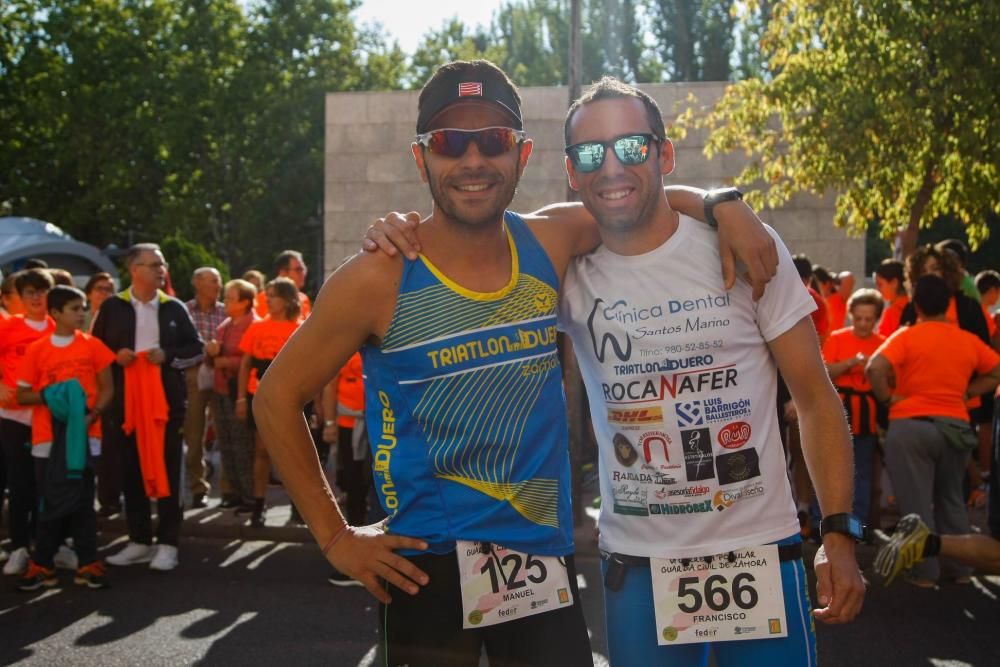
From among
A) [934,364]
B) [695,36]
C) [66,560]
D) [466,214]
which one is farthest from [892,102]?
[695,36]

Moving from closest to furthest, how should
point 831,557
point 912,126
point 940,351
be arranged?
1. point 831,557
2. point 940,351
3. point 912,126

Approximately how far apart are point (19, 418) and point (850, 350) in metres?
5.73

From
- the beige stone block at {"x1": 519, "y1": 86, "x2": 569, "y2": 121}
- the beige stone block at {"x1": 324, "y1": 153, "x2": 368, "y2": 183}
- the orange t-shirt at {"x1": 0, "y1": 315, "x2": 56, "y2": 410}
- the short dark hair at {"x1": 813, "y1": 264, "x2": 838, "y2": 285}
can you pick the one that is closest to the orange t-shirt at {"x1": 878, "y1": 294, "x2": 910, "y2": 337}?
the short dark hair at {"x1": 813, "y1": 264, "x2": 838, "y2": 285}

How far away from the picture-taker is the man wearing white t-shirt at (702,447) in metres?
2.90

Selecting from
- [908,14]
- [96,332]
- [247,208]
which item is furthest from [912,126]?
[247,208]

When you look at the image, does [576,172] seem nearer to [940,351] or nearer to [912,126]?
[940,351]

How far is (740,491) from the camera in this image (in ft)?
9.55

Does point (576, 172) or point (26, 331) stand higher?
point (576, 172)

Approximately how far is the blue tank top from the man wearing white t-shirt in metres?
0.24

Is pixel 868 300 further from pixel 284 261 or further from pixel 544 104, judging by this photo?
pixel 544 104

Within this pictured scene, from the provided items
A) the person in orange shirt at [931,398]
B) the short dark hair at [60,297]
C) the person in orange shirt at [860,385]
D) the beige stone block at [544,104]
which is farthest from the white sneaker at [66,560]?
the beige stone block at [544,104]

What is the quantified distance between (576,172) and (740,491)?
37.2 inches

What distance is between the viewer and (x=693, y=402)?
115 inches

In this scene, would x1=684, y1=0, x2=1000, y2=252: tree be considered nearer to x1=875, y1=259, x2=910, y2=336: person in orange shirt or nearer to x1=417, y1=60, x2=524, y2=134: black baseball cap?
x1=875, y1=259, x2=910, y2=336: person in orange shirt
